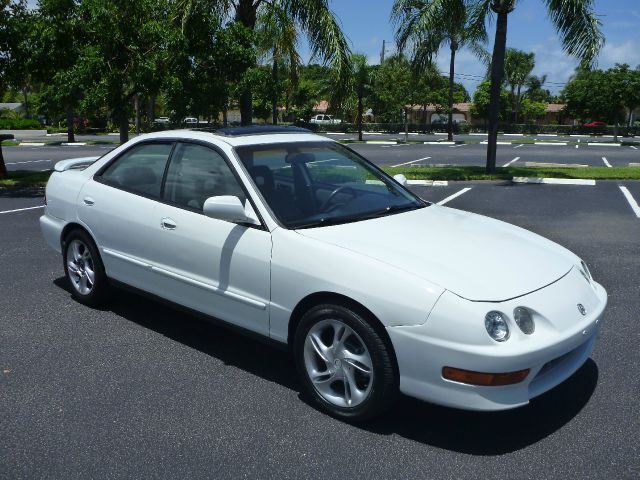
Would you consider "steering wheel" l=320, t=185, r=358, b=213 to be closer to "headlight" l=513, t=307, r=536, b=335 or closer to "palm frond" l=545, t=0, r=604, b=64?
"headlight" l=513, t=307, r=536, b=335

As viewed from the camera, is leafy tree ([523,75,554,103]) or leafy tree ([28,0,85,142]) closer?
leafy tree ([28,0,85,142])

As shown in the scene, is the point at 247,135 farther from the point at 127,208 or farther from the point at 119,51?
the point at 119,51

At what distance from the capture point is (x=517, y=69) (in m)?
73.6

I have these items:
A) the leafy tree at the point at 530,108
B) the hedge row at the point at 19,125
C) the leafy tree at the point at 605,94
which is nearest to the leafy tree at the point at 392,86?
the leafy tree at the point at 605,94

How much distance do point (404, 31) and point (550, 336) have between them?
1503cm

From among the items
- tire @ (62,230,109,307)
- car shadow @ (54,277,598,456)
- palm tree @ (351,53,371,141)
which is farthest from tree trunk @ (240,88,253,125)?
palm tree @ (351,53,371,141)

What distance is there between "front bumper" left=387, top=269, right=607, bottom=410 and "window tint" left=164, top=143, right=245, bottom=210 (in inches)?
→ 64.8

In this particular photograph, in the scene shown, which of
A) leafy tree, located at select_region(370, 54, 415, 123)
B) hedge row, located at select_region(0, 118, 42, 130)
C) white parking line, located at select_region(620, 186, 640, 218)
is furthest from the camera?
hedge row, located at select_region(0, 118, 42, 130)

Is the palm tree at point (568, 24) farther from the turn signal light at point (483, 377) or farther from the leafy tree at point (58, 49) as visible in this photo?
the turn signal light at point (483, 377)

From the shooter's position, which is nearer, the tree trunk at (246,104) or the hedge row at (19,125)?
the tree trunk at (246,104)

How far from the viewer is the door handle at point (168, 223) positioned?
4465 millimetres

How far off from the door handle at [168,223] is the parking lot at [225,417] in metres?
0.92

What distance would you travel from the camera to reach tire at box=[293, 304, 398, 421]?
3.37 meters

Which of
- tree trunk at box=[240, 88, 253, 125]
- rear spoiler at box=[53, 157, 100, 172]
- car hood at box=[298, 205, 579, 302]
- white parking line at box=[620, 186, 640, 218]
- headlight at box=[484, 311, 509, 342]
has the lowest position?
white parking line at box=[620, 186, 640, 218]
